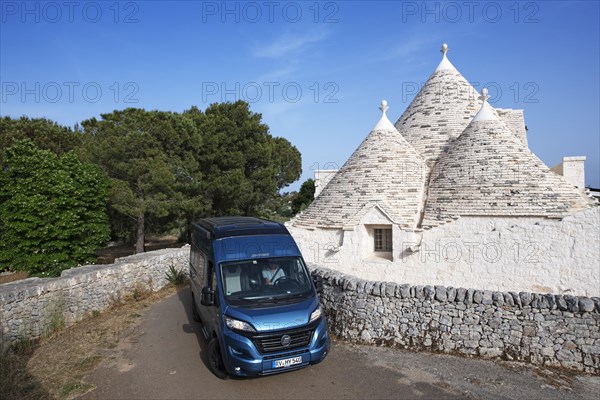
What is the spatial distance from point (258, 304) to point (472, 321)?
12.7 feet

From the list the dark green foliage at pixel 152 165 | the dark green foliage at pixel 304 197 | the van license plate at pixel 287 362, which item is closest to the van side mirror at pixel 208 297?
the van license plate at pixel 287 362

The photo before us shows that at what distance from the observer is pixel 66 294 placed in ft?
27.5

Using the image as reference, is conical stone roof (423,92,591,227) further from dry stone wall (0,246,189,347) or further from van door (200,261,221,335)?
dry stone wall (0,246,189,347)

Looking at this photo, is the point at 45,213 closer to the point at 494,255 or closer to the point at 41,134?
the point at 41,134

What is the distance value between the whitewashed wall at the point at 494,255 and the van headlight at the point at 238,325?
7.43m

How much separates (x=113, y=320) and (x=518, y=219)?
11002 mm

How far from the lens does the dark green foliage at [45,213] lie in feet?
52.4

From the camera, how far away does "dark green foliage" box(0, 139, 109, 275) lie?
52.4 feet

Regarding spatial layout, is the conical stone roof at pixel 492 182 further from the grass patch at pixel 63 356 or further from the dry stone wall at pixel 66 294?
the grass patch at pixel 63 356

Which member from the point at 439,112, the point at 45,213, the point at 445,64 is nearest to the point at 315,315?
the point at 439,112

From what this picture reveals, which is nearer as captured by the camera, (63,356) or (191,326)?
(63,356)

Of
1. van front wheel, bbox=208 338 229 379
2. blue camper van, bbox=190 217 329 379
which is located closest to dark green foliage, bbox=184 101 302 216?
blue camper van, bbox=190 217 329 379

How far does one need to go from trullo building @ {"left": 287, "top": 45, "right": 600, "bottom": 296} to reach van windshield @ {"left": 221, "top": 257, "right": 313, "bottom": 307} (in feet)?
20.5

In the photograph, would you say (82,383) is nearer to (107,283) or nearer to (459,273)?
(107,283)
